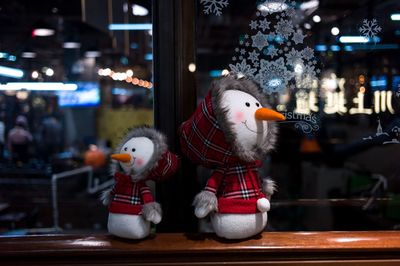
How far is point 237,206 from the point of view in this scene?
1127 millimetres

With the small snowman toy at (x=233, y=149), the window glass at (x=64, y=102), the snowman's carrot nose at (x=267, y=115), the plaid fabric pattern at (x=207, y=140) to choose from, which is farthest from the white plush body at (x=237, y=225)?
the window glass at (x=64, y=102)

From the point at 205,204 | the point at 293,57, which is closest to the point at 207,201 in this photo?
the point at 205,204

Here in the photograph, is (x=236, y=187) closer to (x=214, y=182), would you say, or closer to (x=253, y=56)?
(x=214, y=182)

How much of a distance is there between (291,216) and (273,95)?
63.9 inches

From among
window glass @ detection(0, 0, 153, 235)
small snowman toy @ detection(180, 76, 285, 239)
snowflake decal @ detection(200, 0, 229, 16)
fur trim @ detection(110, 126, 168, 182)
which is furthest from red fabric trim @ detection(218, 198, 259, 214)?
snowflake decal @ detection(200, 0, 229, 16)

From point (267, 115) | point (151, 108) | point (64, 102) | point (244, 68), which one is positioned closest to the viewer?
point (267, 115)

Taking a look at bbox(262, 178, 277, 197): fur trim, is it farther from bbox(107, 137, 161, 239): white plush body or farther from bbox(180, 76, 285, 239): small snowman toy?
bbox(107, 137, 161, 239): white plush body

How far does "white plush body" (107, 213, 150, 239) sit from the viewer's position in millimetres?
1148

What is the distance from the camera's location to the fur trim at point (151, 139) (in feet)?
3.78

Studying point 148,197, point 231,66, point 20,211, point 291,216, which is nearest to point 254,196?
point 148,197

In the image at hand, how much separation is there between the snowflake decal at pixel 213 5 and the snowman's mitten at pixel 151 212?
685 mm

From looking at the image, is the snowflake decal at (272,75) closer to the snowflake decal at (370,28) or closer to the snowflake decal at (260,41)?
the snowflake decal at (260,41)

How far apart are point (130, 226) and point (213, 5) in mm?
771

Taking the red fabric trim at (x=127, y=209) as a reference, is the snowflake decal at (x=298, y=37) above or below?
above
